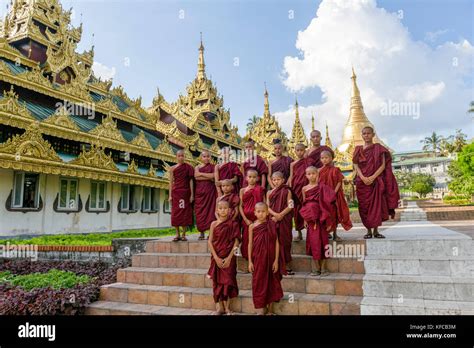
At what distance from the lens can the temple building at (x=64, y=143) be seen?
40.4 ft

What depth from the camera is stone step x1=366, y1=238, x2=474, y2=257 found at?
527cm

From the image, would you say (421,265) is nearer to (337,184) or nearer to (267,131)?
(337,184)

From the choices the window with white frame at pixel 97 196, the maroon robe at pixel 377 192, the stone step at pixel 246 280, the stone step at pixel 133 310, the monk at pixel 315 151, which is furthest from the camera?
the window with white frame at pixel 97 196

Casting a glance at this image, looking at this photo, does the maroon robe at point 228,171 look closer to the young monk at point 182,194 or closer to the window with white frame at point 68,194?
the young monk at point 182,194

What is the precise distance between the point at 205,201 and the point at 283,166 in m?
2.08

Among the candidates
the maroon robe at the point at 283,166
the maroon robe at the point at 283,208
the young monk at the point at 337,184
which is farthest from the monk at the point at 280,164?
the maroon robe at the point at 283,208

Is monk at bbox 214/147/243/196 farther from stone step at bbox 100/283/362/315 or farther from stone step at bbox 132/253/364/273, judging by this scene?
stone step at bbox 100/283/362/315

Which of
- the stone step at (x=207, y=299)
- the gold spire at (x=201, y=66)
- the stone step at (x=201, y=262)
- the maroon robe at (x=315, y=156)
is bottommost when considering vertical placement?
the stone step at (x=207, y=299)

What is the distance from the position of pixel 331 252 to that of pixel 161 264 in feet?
12.3

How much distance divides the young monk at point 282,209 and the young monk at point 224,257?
0.94 meters
